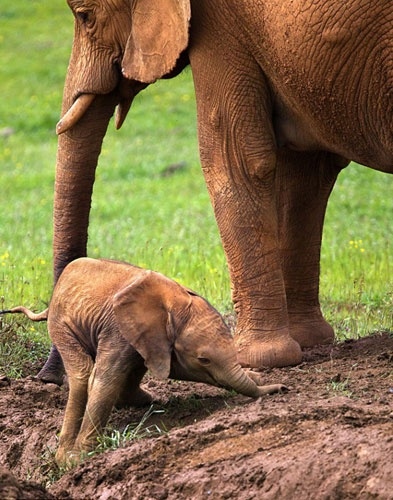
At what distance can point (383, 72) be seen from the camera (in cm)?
679

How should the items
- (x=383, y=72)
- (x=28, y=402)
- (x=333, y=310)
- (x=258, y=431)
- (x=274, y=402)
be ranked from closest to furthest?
(x=258, y=431), (x=274, y=402), (x=383, y=72), (x=28, y=402), (x=333, y=310)

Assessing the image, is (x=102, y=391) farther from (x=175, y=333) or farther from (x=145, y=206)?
(x=145, y=206)

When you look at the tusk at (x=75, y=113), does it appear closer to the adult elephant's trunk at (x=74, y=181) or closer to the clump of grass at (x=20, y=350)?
the adult elephant's trunk at (x=74, y=181)

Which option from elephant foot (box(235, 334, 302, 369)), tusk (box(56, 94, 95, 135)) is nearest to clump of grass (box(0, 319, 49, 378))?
elephant foot (box(235, 334, 302, 369))

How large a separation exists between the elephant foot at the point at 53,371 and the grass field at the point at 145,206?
1.75 ft

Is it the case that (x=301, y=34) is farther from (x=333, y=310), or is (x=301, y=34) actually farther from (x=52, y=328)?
(x=333, y=310)

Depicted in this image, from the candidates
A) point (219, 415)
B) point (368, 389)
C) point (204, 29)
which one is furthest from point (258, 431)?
point (204, 29)

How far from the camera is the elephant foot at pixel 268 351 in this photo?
298 inches

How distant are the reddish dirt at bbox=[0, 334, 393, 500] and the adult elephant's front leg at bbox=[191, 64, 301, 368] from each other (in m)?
0.49

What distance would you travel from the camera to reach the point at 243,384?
6246 millimetres

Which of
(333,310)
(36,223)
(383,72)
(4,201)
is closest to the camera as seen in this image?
(383,72)

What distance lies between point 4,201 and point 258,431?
41.1 feet

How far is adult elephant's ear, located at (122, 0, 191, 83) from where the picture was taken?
7.45 m

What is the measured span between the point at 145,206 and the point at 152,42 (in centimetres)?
945
